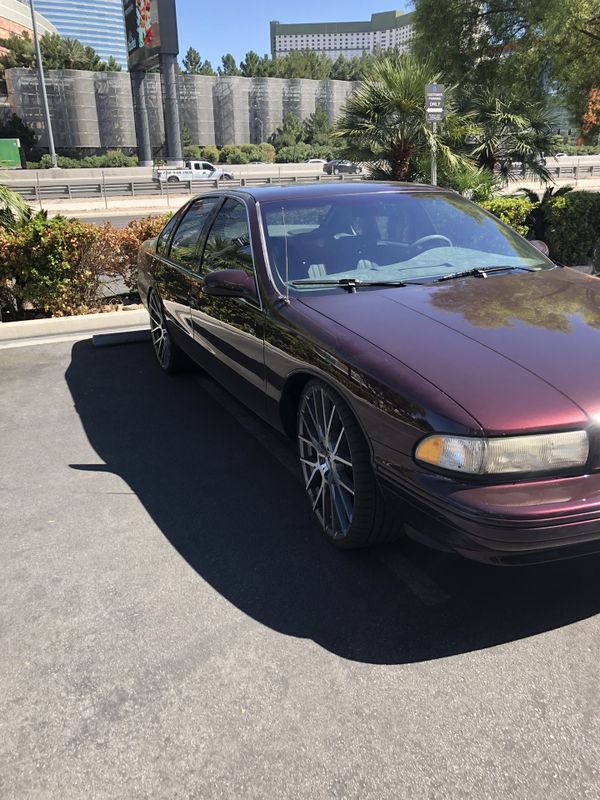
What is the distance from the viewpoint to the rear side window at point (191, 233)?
464 centimetres

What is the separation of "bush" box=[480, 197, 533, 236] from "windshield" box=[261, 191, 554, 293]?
17.8 feet

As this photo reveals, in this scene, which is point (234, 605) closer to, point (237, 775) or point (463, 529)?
point (237, 775)

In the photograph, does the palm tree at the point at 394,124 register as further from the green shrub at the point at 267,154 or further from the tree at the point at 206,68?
the tree at the point at 206,68

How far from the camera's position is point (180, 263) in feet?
15.9

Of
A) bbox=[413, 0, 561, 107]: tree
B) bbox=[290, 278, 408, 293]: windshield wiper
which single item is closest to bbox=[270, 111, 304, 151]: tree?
bbox=[413, 0, 561, 107]: tree

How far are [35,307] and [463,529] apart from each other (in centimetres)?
660

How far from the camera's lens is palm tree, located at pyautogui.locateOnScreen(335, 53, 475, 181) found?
437 inches

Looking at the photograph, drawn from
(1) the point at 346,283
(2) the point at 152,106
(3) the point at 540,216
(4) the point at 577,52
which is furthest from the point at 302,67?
(1) the point at 346,283

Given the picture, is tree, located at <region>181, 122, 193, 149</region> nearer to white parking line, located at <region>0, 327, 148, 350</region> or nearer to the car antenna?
white parking line, located at <region>0, 327, 148, 350</region>

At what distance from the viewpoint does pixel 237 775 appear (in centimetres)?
191

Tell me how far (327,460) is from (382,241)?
1431 millimetres

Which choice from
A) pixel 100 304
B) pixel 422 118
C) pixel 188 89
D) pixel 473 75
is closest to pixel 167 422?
pixel 100 304

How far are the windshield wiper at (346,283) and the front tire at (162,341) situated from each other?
2241mm

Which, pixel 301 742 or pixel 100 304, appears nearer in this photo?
pixel 301 742
